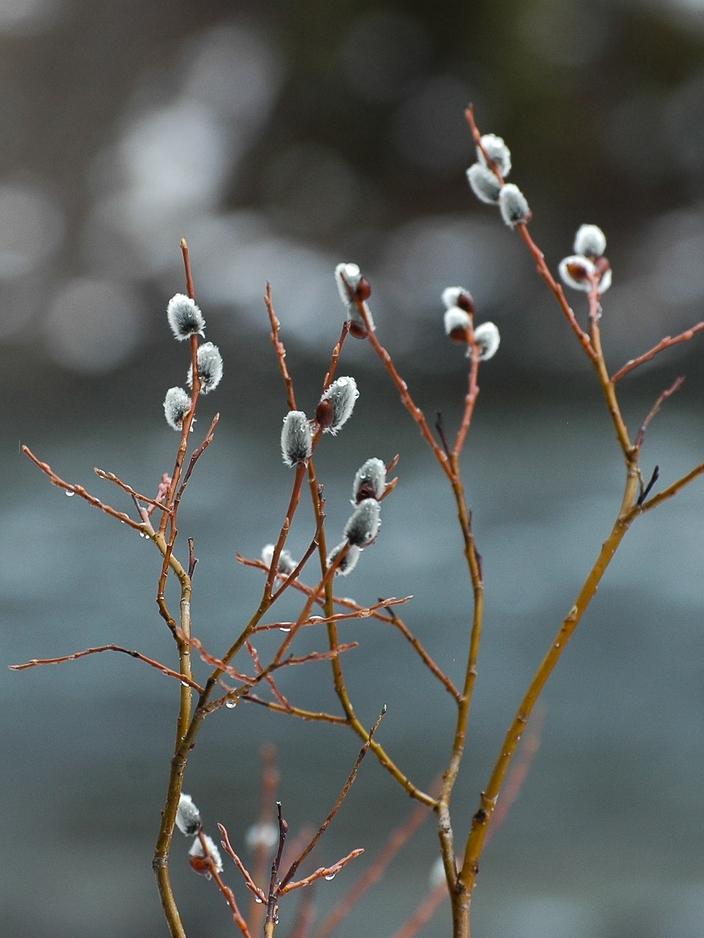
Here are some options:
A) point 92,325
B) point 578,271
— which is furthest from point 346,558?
point 92,325

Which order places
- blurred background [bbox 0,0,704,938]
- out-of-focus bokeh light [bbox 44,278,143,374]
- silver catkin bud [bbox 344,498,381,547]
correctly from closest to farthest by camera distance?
silver catkin bud [bbox 344,498,381,547] < blurred background [bbox 0,0,704,938] < out-of-focus bokeh light [bbox 44,278,143,374]

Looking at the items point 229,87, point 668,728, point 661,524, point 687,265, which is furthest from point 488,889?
point 229,87

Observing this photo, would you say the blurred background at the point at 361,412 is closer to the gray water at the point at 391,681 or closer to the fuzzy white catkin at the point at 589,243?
the gray water at the point at 391,681

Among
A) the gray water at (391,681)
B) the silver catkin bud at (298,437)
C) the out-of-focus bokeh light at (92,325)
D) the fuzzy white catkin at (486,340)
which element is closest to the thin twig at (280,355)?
the silver catkin bud at (298,437)

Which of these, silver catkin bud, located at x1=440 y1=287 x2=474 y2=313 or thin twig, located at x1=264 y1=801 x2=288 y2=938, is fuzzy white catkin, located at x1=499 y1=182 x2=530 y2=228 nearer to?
silver catkin bud, located at x1=440 y1=287 x2=474 y2=313

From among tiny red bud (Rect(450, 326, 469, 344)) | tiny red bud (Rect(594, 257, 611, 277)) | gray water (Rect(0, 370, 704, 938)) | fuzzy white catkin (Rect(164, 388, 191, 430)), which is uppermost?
gray water (Rect(0, 370, 704, 938))

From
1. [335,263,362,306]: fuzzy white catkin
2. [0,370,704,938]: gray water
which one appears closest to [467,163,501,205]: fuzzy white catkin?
[335,263,362,306]: fuzzy white catkin

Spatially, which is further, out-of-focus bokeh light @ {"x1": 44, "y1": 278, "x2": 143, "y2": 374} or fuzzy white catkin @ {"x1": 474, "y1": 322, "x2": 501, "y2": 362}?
out-of-focus bokeh light @ {"x1": 44, "y1": 278, "x2": 143, "y2": 374}

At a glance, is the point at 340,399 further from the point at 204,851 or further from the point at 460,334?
the point at 204,851
